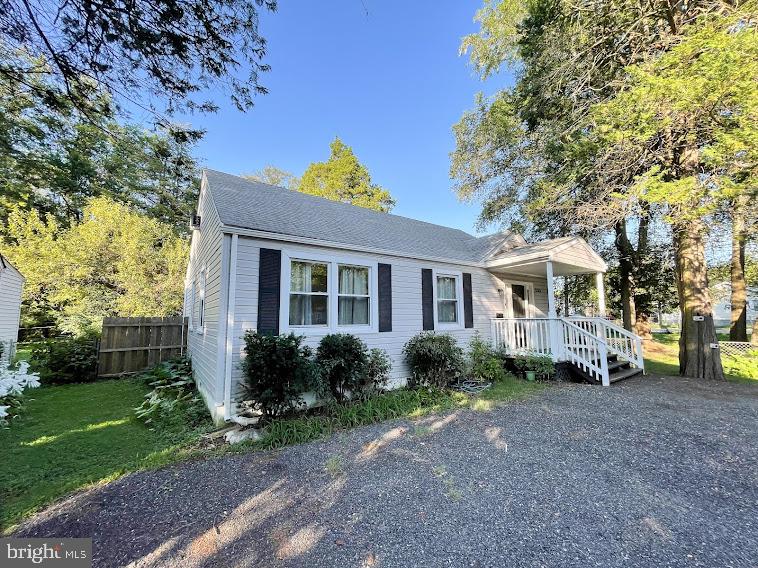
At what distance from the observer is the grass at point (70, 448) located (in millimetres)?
3445

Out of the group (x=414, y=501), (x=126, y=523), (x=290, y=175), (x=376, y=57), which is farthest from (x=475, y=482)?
(x=290, y=175)

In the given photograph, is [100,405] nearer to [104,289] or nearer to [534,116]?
[104,289]

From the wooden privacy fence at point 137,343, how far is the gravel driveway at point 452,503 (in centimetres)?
762

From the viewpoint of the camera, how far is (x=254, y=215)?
635 centimetres

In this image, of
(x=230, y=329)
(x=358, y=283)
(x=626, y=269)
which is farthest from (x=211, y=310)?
(x=626, y=269)

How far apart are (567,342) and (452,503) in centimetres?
691

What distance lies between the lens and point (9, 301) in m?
11.0

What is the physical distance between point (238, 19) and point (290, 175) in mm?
26256

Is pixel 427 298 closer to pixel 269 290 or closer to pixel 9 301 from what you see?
pixel 269 290

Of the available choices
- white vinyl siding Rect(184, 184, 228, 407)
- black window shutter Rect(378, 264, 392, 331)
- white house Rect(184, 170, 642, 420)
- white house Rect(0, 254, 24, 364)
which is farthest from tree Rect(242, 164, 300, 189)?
black window shutter Rect(378, 264, 392, 331)

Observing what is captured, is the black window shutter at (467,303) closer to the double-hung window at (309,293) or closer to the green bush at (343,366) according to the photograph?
the green bush at (343,366)

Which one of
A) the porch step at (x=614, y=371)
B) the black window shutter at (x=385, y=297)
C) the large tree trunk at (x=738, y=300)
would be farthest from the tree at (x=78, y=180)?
the large tree trunk at (x=738, y=300)

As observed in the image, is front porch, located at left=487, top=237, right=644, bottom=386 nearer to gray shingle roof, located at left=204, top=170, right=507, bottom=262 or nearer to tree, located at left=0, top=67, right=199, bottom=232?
gray shingle roof, located at left=204, top=170, right=507, bottom=262

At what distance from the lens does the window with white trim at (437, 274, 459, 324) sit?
28.5ft
